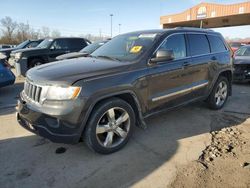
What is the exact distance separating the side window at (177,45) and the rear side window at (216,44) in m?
1.10

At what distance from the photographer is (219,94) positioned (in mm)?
5949

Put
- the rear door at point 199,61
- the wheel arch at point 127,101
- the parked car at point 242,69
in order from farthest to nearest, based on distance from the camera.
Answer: the parked car at point 242,69
the rear door at point 199,61
the wheel arch at point 127,101

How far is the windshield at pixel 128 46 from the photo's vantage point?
409 cm

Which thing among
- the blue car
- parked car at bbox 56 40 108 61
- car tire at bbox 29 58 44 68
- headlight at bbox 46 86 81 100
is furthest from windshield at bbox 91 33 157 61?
car tire at bbox 29 58 44 68

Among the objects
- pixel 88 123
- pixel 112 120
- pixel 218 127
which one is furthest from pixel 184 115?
pixel 88 123

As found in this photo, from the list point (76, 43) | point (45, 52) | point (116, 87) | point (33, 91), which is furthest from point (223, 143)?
point (76, 43)

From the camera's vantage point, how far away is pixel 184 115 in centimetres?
545

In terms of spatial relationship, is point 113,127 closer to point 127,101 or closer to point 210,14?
point 127,101

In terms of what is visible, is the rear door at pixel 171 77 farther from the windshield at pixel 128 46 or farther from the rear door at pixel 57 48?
the rear door at pixel 57 48

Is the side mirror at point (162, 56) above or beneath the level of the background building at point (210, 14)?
beneath

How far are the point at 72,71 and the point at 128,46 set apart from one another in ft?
4.60

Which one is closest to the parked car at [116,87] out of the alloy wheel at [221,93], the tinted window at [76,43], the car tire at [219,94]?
the car tire at [219,94]

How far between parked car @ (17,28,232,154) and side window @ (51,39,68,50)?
273 inches

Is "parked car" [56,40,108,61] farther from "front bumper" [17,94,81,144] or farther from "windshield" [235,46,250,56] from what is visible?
"windshield" [235,46,250,56]
